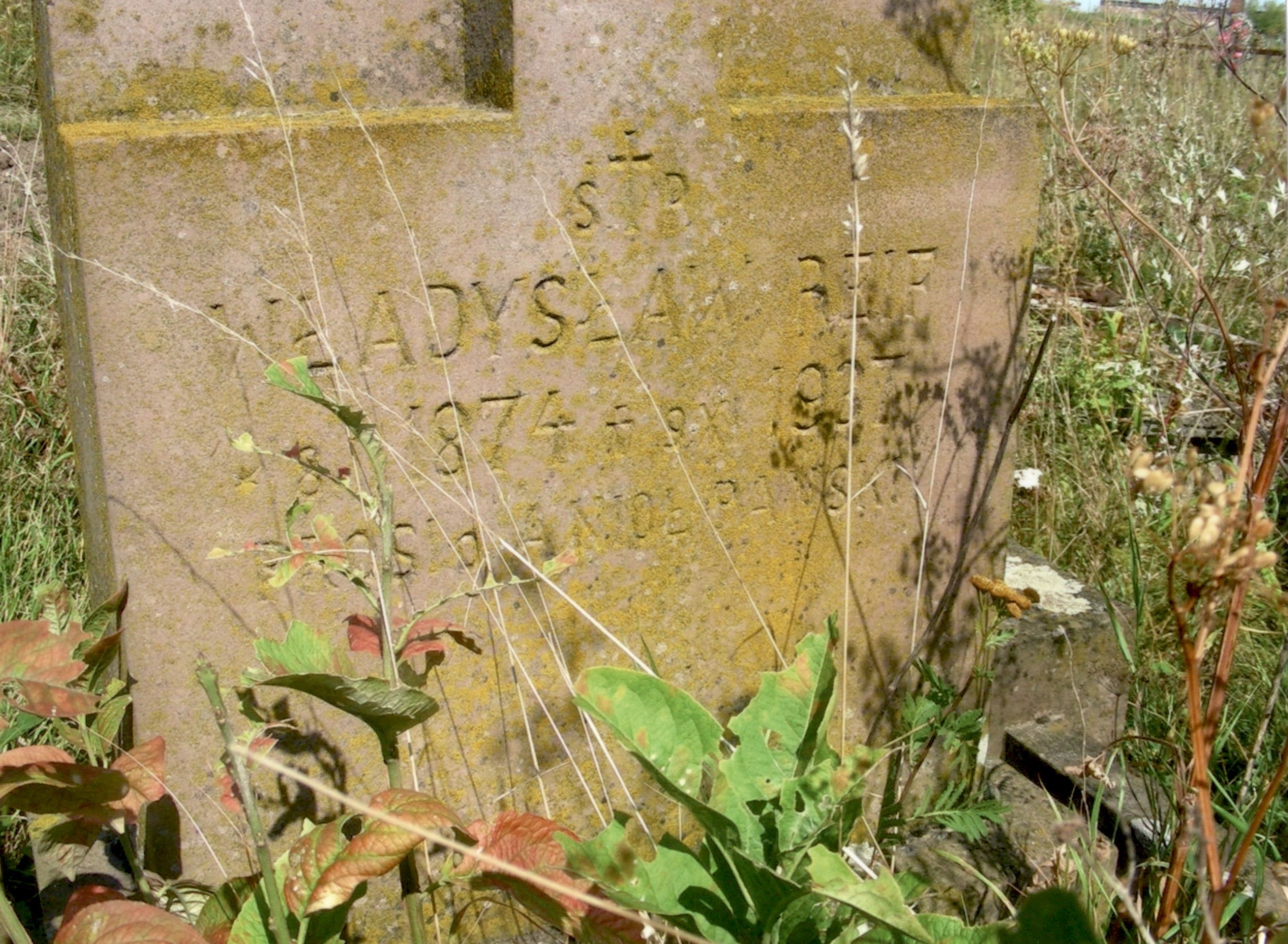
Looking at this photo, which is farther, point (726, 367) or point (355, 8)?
point (726, 367)

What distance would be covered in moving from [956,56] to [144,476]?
1509mm

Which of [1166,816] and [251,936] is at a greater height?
[251,936]

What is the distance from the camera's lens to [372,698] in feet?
4.40

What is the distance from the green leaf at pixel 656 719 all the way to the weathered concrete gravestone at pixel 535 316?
0.46 m

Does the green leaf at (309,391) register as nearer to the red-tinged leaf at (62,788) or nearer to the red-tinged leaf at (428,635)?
the red-tinged leaf at (428,635)

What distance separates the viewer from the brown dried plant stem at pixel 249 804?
1.10m

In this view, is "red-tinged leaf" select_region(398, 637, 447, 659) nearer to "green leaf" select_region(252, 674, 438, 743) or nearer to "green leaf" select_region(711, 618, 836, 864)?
"green leaf" select_region(252, 674, 438, 743)

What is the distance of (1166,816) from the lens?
198cm

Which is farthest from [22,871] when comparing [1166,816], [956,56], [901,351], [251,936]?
[956,56]

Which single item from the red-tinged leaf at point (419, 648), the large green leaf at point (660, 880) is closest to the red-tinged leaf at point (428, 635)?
the red-tinged leaf at point (419, 648)

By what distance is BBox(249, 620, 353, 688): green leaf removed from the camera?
138 cm

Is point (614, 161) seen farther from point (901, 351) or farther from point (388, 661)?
point (388, 661)

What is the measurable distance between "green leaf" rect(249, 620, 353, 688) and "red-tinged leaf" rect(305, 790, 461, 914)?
0.62 ft

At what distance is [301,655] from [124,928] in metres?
0.34
